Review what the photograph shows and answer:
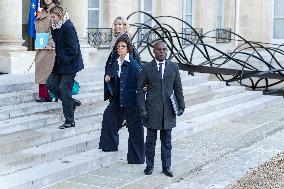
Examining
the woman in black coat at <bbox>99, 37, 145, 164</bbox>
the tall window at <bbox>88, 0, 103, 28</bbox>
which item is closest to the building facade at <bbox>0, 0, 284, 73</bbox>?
the tall window at <bbox>88, 0, 103, 28</bbox>

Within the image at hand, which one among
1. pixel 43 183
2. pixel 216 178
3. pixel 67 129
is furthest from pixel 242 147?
pixel 43 183

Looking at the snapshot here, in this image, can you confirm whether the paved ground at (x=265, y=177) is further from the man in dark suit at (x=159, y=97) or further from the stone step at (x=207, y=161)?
the man in dark suit at (x=159, y=97)

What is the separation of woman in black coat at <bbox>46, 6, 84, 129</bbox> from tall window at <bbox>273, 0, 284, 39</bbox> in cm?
1635

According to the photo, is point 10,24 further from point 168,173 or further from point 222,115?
point 168,173

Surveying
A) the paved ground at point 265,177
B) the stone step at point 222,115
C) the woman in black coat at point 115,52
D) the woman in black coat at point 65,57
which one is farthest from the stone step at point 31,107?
the paved ground at point 265,177

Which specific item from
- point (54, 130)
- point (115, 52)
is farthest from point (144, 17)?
point (115, 52)

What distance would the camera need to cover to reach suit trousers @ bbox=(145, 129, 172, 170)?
7.77 meters

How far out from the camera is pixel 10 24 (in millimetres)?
12234

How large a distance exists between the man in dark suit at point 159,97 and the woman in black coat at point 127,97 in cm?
45

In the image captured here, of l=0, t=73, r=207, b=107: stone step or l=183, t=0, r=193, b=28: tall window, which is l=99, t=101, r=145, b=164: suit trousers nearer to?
l=0, t=73, r=207, b=107: stone step

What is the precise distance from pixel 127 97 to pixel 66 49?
55.5 inches

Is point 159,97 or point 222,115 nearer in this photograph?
point 159,97

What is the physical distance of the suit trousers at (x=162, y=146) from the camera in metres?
7.77

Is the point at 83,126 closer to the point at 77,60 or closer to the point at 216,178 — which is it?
the point at 77,60
